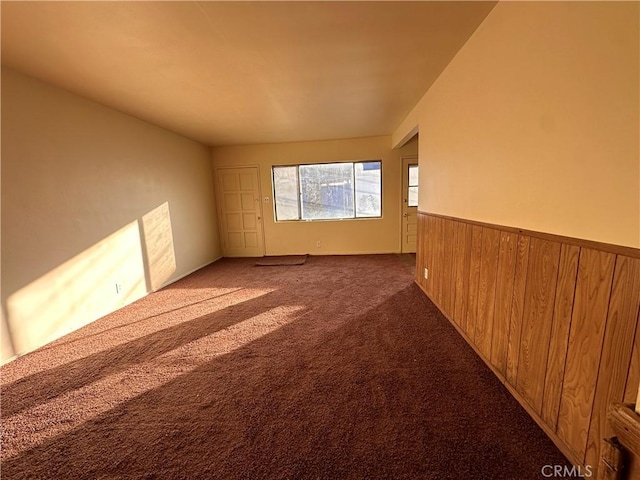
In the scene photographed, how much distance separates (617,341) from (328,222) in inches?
192

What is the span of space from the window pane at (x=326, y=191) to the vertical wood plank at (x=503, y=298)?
410 centimetres

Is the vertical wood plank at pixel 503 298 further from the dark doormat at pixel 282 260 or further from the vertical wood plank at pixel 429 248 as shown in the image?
the dark doormat at pixel 282 260

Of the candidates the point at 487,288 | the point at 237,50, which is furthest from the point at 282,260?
the point at 487,288

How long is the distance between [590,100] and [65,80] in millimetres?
3830

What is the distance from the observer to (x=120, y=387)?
1.79 m

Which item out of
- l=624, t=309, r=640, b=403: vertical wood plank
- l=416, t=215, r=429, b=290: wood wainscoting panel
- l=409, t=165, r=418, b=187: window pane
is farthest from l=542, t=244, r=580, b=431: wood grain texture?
l=409, t=165, r=418, b=187: window pane

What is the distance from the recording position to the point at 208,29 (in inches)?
71.4

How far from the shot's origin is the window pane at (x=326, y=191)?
564 cm

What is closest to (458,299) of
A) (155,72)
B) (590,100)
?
(590,100)

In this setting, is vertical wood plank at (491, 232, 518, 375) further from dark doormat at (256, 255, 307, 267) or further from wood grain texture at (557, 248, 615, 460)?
dark doormat at (256, 255, 307, 267)

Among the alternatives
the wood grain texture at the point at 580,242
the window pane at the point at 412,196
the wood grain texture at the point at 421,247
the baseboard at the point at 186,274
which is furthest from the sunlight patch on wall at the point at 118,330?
the window pane at the point at 412,196

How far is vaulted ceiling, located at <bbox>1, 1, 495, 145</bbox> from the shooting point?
1.65m

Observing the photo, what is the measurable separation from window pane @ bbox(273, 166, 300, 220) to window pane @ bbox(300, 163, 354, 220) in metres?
0.15

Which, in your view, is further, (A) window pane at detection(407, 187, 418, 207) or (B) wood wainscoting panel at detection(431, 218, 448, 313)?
(A) window pane at detection(407, 187, 418, 207)
